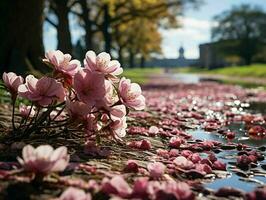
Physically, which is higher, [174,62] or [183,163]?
[183,163]

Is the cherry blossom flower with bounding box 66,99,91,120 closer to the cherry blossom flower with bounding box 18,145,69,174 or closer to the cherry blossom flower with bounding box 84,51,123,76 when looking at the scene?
the cherry blossom flower with bounding box 84,51,123,76

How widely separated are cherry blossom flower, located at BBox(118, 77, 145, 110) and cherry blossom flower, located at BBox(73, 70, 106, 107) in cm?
26

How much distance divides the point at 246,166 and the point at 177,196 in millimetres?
1944

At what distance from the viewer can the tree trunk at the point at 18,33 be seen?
39.4 feet

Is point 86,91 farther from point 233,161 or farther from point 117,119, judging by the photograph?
point 233,161

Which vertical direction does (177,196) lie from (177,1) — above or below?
below

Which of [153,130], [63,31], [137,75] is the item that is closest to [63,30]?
[63,31]

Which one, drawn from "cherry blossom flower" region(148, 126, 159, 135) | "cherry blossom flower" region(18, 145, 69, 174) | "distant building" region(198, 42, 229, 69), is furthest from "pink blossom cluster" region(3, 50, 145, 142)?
"distant building" region(198, 42, 229, 69)

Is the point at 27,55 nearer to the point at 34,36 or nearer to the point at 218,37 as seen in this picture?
the point at 34,36

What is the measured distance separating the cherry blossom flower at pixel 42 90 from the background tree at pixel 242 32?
101862 mm

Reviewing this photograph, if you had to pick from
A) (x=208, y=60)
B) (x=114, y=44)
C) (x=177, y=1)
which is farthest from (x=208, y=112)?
(x=208, y=60)

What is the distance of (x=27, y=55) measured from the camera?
12.7 m

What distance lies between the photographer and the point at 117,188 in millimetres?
2791

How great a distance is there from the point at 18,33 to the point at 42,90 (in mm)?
8740
